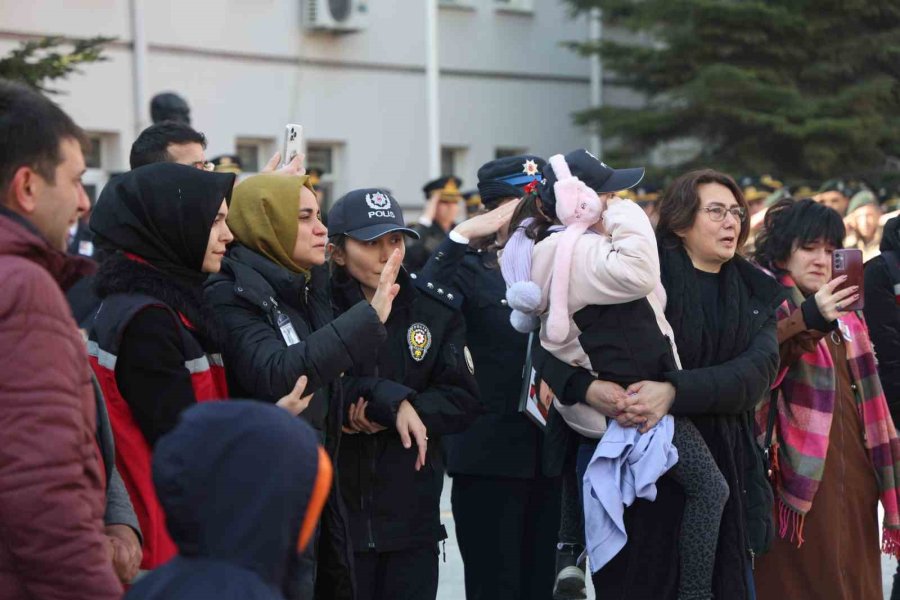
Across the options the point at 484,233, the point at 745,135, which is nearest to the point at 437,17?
the point at 745,135

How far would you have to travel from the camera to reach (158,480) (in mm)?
2486

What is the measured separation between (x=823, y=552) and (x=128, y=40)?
13208mm

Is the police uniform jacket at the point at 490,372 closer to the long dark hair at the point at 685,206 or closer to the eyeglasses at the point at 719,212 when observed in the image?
the long dark hair at the point at 685,206

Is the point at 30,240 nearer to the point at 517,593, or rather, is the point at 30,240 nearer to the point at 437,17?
the point at 517,593

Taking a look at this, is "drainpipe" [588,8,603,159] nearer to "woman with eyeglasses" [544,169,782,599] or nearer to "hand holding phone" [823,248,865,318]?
"hand holding phone" [823,248,865,318]

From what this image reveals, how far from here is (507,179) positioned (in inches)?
244

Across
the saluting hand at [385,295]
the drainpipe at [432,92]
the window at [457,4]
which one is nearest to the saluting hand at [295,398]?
the saluting hand at [385,295]

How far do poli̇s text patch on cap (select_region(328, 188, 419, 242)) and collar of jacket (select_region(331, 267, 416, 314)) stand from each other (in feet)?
0.59

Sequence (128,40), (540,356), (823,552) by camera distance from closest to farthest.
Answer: (540,356), (823,552), (128,40)

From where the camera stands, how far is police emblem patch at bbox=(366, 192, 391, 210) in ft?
17.0

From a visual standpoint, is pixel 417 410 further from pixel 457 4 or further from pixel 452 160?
pixel 452 160

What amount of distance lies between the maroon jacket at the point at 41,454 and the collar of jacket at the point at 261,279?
147 cm

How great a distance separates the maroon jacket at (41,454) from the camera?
2850 millimetres

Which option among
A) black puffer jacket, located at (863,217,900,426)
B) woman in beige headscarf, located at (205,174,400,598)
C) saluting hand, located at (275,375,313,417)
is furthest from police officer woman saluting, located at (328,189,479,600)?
black puffer jacket, located at (863,217,900,426)
